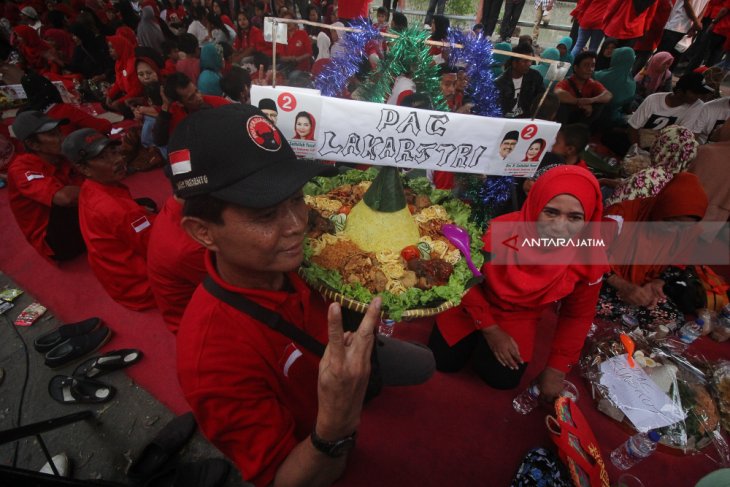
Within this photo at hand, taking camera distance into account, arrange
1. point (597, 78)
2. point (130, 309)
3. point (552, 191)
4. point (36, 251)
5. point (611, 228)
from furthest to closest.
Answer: point (597, 78) → point (36, 251) → point (130, 309) → point (611, 228) → point (552, 191)

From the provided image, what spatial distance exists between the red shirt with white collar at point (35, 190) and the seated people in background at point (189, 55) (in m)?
3.99

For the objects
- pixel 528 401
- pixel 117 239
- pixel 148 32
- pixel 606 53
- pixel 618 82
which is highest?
pixel 606 53

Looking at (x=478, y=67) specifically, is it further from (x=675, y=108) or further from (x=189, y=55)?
(x=189, y=55)

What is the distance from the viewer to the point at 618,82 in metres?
6.71

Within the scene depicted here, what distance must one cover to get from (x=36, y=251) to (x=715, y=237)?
8004 mm

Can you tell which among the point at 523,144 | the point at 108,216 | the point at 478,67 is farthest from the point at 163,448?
the point at 478,67

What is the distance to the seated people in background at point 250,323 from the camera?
1142 mm

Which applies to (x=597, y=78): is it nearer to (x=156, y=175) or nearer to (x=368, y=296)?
(x=368, y=296)

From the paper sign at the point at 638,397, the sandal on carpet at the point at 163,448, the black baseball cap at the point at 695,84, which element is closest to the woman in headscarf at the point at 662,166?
the paper sign at the point at 638,397

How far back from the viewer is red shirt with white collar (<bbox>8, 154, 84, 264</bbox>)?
3414mm

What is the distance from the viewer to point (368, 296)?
1.78 metres

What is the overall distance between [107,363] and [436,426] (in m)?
2.82

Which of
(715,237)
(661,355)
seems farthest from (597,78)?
(661,355)

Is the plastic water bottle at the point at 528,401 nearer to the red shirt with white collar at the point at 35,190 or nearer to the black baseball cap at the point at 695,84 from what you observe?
the red shirt with white collar at the point at 35,190
